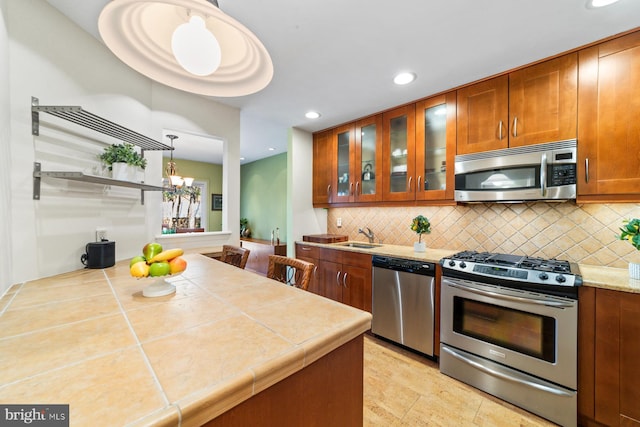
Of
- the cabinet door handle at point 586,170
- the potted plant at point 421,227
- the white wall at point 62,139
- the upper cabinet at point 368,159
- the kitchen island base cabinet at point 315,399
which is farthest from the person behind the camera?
the upper cabinet at point 368,159

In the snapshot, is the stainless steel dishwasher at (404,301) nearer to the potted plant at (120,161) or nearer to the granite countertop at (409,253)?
the granite countertop at (409,253)

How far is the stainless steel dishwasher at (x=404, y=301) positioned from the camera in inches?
85.5

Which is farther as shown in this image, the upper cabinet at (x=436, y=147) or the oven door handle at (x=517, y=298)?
the upper cabinet at (x=436, y=147)

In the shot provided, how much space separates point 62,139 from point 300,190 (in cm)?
237

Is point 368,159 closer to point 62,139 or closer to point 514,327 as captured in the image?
point 514,327

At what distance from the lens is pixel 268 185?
565cm

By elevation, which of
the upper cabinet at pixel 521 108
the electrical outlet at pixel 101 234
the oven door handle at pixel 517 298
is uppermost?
the upper cabinet at pixel 521 108

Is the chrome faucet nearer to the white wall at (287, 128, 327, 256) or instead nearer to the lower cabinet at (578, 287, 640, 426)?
the white wall at (287, 128, 327, 256)

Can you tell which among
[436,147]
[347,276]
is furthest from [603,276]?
[347,276]

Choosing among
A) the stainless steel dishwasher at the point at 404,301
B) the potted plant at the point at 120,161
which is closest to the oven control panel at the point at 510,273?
the stainless steel dishwasher at the point at 404,301

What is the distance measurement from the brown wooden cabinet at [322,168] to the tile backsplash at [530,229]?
924 millimetres

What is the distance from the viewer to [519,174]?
1.99m

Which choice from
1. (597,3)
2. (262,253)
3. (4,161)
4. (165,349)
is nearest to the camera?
(165,349)

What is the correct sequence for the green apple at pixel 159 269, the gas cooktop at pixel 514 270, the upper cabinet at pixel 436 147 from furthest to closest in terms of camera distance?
the upper cabinet at pixel 436 147 → the gas cooktop at pixel 514 270 → the green apple at pixel 159 269
